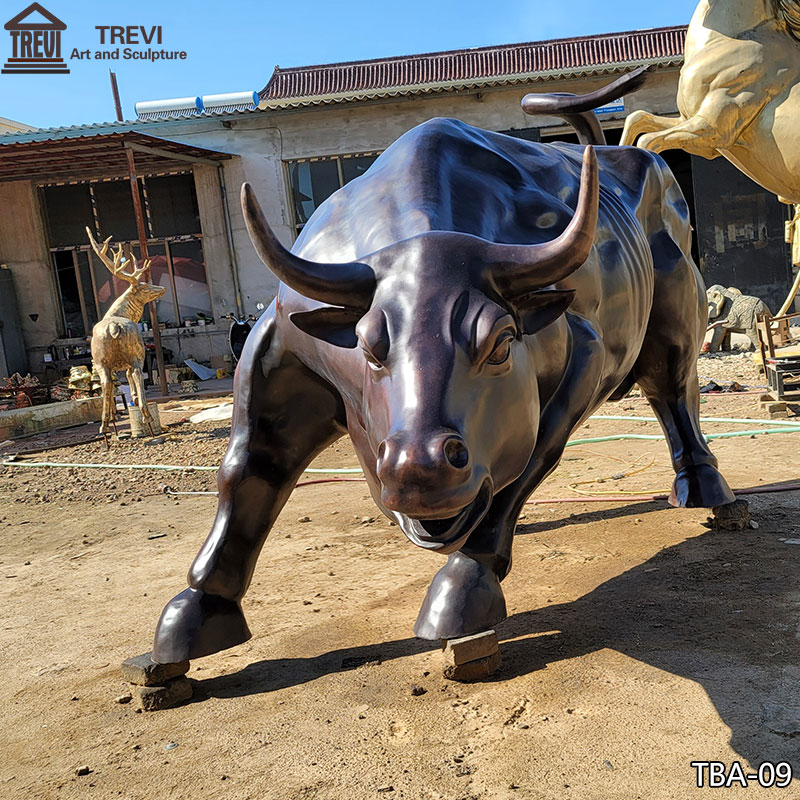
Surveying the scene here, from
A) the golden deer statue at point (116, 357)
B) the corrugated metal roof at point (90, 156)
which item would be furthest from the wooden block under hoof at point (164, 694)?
the corrugated metal roof at point (90, 156)

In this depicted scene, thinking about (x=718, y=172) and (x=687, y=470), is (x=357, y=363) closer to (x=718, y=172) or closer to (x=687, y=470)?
(x=687, y=470)

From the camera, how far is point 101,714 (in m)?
2.35

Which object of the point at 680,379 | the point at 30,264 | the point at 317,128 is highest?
the point at 317,128

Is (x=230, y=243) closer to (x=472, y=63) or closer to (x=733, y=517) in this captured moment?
(x=472, y=63)

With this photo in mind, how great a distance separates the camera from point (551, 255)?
1.91 m

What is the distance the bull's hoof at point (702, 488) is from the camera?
367cm

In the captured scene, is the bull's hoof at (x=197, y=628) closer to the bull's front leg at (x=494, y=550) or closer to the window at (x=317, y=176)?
the bull's front leg at (x=494, y=550)

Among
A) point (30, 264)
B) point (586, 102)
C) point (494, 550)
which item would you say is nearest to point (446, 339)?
point (494, 550)

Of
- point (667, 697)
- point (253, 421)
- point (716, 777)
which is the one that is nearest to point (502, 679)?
point (667, 697)

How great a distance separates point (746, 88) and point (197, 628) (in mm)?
7181

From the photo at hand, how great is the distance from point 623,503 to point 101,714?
2.84 m

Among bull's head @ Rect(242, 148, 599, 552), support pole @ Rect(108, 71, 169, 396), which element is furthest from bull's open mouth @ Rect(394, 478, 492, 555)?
support pole @ Rect(108, 71, 169, 396)

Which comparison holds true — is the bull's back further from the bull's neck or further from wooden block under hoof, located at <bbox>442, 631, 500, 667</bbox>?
the bull's neck

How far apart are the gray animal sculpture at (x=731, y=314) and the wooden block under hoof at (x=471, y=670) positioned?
32.2ft
